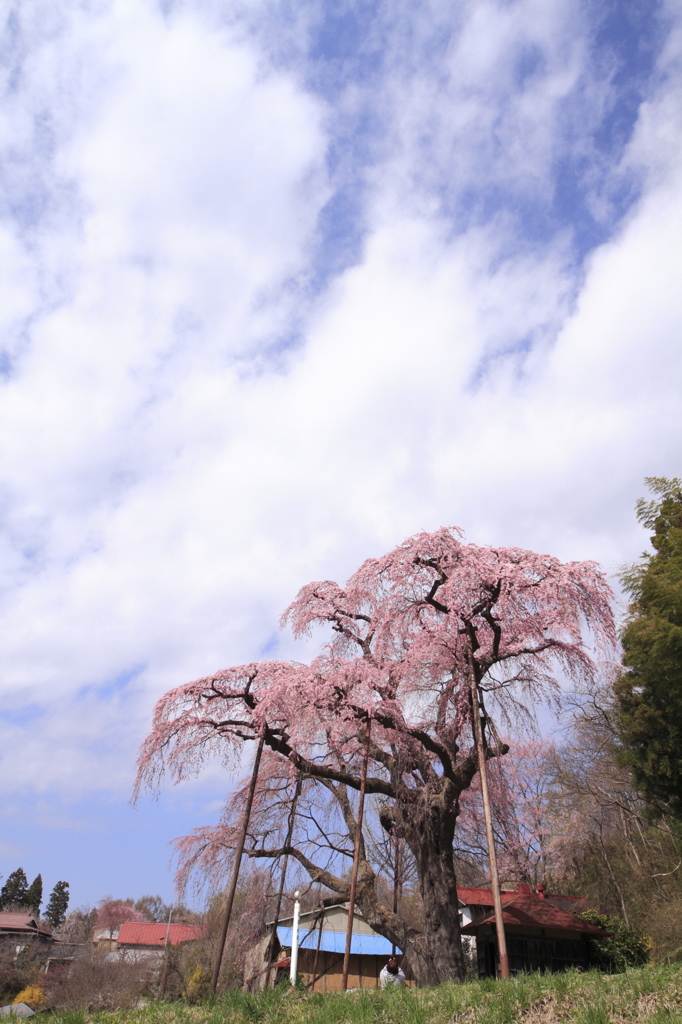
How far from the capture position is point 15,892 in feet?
202

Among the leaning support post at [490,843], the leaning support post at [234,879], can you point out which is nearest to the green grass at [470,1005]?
the leaning support post at [490,843]

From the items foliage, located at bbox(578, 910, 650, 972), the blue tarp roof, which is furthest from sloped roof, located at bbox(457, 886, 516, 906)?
the blue tarp roof

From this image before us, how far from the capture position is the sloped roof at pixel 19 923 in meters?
42.8

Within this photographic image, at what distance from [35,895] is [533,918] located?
197 ft

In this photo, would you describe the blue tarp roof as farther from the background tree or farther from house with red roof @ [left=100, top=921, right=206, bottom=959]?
house with red roof @ [left=100, top=921, right=206, bottom=959]

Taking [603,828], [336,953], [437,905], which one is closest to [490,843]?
[437,905]

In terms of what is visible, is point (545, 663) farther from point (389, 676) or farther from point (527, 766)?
point (527, 766)

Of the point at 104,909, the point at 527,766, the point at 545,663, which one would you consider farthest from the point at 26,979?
the point at 545,663

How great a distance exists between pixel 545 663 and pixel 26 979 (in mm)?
38565

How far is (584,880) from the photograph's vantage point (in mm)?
28109

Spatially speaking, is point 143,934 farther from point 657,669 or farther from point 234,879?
point 657,669

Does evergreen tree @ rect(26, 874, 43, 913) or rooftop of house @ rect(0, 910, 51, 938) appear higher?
evergreen tree @ rect(26, 874, 43, 913)

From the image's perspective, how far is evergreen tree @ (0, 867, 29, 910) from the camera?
6059 cm

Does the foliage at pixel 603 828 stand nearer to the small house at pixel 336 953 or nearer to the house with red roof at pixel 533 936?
the house with red roof at pixel 533 936
